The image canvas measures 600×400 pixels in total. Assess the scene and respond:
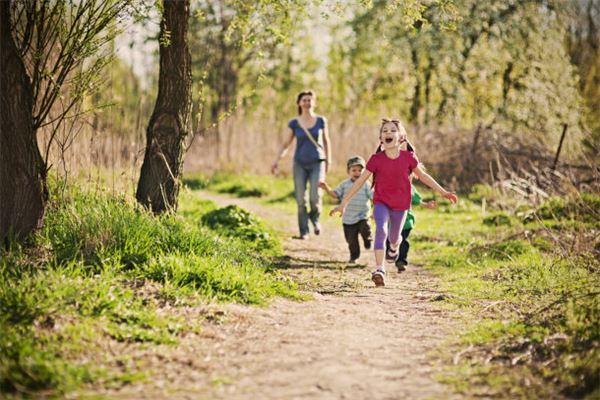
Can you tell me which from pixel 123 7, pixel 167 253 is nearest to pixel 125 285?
pixel 167 253

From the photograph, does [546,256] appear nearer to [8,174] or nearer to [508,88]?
[8,174]

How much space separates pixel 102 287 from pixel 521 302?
3.51 meters

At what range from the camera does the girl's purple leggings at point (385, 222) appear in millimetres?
6951

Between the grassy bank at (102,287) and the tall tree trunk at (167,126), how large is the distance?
44 centimetres

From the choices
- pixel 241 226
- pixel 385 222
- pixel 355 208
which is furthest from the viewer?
pixel 241 226

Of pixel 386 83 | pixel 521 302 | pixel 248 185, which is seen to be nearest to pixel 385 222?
pixel 521 302

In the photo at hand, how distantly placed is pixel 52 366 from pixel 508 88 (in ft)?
76.5

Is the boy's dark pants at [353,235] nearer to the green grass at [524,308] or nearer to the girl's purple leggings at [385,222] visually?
the green grass at [524,308]

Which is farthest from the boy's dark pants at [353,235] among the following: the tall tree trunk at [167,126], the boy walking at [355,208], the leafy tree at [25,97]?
the leafy tree at [25,97]

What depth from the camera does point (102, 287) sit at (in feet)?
16.4

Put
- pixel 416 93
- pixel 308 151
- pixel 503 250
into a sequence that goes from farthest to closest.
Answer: pixel 416 93
pixel 308 151
pixel 503 250

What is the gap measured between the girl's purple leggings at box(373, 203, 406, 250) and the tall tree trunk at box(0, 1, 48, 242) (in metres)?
3.25

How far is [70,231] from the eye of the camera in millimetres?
6102

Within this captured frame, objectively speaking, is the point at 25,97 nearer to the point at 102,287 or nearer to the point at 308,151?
the point at 102,287
